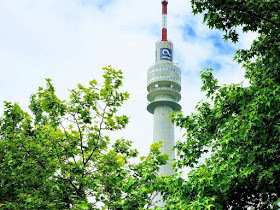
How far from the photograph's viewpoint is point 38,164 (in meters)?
9.30

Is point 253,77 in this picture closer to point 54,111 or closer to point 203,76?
point 203,76

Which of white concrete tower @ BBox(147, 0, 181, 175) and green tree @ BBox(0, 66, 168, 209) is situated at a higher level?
white concrete tower @ BBox(147, 0, 181, 175)

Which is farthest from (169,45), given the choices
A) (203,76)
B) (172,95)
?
(203,76)

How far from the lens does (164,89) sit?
2454 inches

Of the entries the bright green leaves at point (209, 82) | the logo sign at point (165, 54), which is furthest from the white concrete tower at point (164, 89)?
the bright green leaves at point (209, 82)

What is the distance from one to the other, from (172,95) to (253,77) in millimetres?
53042

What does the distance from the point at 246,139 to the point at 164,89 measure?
5470 centimetres

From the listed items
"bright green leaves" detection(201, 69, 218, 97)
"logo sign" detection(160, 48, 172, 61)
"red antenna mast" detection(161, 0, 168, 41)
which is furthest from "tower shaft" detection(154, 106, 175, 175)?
"bright green leaves" detection(201, 69, 218, 97)

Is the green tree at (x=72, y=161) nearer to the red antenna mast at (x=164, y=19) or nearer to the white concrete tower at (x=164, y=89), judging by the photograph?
the white concrete tower at (x=164, y=89)

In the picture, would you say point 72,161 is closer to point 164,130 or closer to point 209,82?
point 209,82

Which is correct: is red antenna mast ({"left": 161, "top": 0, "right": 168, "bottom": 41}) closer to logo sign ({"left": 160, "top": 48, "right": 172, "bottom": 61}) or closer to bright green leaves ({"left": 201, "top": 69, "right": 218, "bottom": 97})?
logo sign ({"left": 160, "top": 48, "right": 172, "bottom": 61})

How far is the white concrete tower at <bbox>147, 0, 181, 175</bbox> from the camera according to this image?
2365 inches

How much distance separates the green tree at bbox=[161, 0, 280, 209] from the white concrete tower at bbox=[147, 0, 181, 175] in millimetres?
49257

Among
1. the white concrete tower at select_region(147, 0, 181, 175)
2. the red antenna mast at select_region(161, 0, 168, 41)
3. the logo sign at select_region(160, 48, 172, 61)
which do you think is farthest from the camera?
the red antenna mast at select_region(161, 0, 168, 41)
